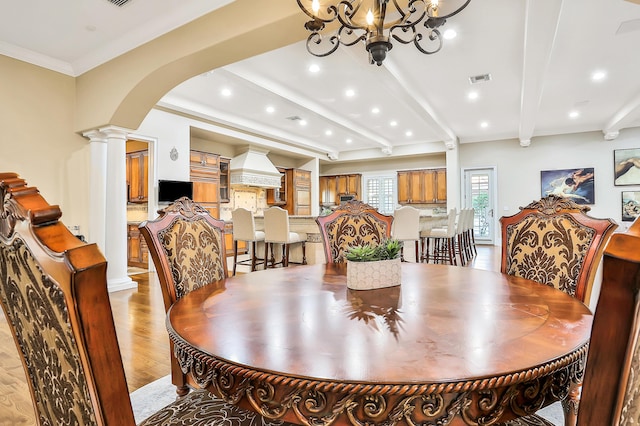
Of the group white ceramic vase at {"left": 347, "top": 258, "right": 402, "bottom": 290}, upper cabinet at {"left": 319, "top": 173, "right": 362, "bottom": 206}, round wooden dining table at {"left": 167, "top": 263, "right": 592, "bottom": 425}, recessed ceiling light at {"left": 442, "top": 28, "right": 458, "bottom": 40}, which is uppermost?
recessed ceiling light at {"left": 442, "top": 28, "right": 458, "bottom": 40}

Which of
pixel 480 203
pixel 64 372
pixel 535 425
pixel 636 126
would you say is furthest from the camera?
pixel 480 203

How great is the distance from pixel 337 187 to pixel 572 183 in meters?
6.25

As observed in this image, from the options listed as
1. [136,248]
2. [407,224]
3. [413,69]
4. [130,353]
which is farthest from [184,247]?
[136,248]

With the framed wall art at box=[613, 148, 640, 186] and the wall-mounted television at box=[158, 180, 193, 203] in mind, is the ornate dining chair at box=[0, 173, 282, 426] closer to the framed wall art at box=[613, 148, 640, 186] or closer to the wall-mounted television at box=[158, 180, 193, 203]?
the wall-mounted television at box=[158, 180, 193, 203]

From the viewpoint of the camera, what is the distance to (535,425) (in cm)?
97

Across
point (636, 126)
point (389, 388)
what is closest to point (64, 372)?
point (389, 388)

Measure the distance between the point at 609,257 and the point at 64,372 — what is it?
0.79 metres

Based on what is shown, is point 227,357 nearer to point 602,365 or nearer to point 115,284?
point 602,365

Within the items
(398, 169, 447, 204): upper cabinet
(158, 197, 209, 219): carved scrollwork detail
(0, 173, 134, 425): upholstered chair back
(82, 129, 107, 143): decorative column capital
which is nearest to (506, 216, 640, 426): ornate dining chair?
(0, 173, 134, 425): upholstered chair back

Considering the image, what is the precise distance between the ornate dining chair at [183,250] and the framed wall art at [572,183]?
28.6ft

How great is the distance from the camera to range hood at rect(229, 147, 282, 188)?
26.1ft

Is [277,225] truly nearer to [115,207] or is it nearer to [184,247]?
[115,207]

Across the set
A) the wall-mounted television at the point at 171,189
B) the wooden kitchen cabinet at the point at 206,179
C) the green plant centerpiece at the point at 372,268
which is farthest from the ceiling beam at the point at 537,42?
the wooden kitchen cabinet at the point at 206,179

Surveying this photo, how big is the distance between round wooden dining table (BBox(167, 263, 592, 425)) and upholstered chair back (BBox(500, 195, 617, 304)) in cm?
49
